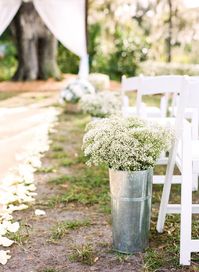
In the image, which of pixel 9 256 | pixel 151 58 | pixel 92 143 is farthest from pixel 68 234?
pixel 151 58

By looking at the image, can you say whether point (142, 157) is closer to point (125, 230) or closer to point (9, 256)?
point (125, 230)

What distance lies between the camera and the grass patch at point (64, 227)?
3.79 metres

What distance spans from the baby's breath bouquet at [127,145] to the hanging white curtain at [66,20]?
596cm

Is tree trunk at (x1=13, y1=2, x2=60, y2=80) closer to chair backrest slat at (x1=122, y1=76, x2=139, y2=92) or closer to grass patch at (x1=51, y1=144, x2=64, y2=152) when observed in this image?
grass patch at (x1=51, y1=144, x2=64, y2=152)

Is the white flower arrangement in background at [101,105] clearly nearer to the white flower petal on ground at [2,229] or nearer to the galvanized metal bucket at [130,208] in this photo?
the white flower petal on ground at [2,229]

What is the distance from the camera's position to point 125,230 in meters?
3.39

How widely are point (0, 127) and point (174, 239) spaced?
5780 millimetres

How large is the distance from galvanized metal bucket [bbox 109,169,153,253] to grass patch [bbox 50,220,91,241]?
509 millimetres

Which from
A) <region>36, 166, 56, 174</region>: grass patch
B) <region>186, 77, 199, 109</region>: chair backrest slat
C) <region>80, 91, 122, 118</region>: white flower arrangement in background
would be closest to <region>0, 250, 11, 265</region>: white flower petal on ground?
<region>186, 77, 199, 109</region>: chair backrest slat

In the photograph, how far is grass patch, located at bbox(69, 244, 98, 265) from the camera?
10.9ft

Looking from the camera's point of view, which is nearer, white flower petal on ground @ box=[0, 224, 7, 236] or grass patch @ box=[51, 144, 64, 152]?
white flower petal on ground @ box=[0, 224, 7, 236]

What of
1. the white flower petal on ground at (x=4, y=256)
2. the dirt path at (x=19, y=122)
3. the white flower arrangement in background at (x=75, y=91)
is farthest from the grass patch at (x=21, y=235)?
the white flower arrangement in background at (x=75, y=91)

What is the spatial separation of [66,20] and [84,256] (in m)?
6.38

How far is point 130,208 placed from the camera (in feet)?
10.9
